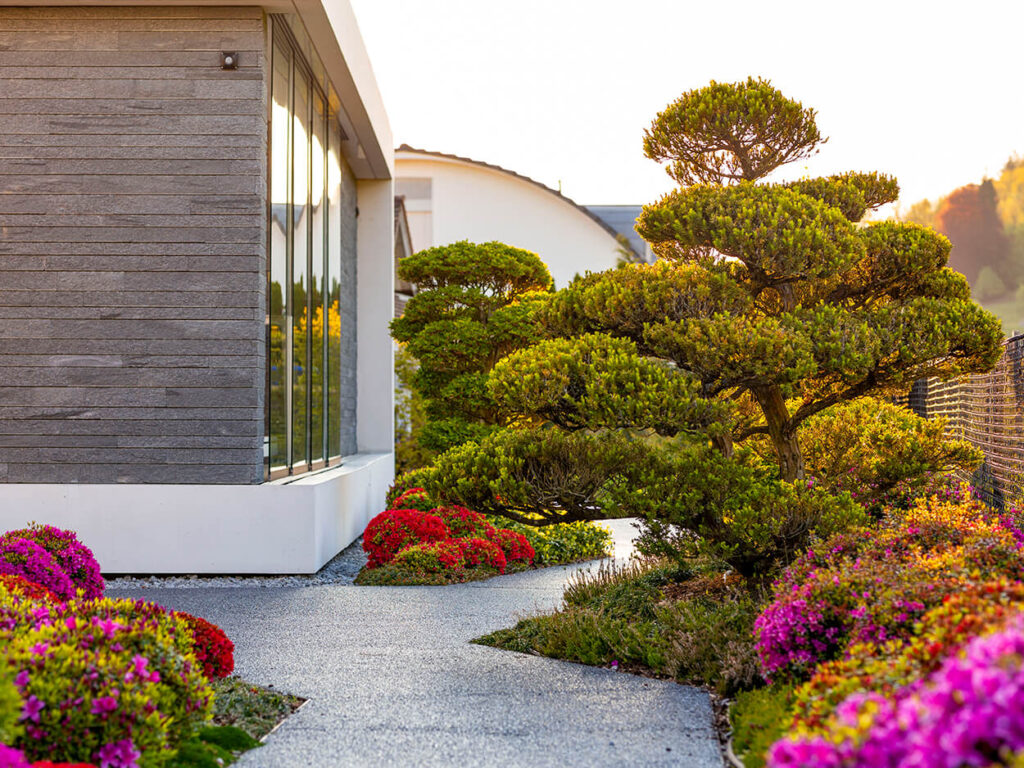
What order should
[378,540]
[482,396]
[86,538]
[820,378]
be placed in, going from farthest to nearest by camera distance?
[482,396]
[378,540]
[86,538]
[820,378]

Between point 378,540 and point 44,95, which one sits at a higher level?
point 44,95

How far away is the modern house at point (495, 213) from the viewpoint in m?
25.7

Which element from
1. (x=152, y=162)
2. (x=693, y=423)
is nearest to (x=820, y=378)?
(x=693, y=423)

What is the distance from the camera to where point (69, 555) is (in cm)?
518

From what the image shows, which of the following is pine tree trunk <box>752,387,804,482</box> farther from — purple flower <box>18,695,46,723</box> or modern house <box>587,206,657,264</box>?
modern house <box>587,206,657,264</box>

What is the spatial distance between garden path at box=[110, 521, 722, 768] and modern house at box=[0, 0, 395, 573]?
3.59 ft

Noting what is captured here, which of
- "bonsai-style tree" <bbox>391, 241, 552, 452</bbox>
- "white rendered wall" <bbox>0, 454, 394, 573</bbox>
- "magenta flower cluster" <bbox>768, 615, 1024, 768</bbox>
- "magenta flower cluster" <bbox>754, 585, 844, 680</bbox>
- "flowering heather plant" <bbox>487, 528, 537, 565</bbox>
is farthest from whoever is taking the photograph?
"bonsai-style tree" <bbox>391, 241, 552, 452</bbox>

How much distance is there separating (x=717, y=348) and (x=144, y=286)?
16.1 feet

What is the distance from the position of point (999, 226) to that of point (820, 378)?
76.7 feet

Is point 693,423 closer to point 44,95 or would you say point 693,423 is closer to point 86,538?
point 86,538

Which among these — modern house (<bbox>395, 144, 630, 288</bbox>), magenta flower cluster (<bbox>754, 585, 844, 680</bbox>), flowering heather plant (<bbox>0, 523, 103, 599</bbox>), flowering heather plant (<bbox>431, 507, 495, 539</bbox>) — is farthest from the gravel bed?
modern house (<bbox>395, 144, 630, 288</bbox>)

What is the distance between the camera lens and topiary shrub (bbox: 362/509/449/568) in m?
8.34

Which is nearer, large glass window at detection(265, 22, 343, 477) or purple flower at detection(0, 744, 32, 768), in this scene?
purple flower at detection(0, 744, 32, 768)

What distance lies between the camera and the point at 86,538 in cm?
762
